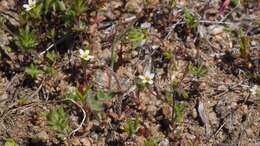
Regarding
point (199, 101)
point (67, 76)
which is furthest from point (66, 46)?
point (199, 101)

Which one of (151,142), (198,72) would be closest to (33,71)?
(151,142)

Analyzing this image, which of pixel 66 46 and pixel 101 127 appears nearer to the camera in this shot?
pixel 101 127

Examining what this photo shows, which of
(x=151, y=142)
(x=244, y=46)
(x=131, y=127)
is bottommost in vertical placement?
(x=151, y=142)

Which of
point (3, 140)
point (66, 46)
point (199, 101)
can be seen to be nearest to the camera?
point (3, 140)

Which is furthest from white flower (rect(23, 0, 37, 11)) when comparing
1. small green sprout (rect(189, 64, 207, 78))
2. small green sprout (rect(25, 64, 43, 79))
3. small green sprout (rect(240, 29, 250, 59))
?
small green sprout (rect(240, 29, 250, 59))

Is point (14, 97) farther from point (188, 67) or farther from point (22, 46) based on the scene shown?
point (188, 67)

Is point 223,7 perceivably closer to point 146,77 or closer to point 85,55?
point 146,77

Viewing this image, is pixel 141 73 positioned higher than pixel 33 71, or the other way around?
pixel 33 71
